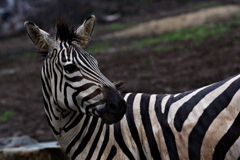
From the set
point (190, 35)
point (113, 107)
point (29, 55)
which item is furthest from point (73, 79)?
point (29, 55)

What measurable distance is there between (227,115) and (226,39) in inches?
417

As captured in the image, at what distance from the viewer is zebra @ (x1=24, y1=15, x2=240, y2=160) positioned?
122 inches

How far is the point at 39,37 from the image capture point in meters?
3.54

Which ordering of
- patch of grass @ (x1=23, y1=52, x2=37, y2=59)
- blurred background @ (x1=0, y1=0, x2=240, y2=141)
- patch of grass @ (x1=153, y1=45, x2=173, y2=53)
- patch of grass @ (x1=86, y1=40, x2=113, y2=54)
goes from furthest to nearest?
1. patch of grass @ (x1=23, y1=52, x2=37, y2=59)
2. patch of grass @ (x1=86, y1=40, x2=113, y2=54)
3. patch of grass @ (x1=153, y1=45, x2=173, y2=53)
4. blurred background @ (x1=0, y1=0, x2=240, y2=141)

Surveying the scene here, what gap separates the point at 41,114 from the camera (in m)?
9.97

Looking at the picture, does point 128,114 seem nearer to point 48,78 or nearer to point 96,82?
point 96,82

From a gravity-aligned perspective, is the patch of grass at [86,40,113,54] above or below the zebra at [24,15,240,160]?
below

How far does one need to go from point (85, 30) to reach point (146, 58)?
395 inches

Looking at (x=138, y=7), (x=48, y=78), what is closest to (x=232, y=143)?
(x=48, y=78)

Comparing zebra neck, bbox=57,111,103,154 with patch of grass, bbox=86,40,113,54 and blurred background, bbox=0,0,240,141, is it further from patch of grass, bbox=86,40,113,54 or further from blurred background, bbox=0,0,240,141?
patch of grass, bbox=86,40,113,54

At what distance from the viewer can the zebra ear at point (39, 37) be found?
348 centimetres

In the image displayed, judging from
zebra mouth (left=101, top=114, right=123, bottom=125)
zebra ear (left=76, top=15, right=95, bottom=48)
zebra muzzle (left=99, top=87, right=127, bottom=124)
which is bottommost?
zebra mouth (left=101, top=114, right=123, bottom=125)

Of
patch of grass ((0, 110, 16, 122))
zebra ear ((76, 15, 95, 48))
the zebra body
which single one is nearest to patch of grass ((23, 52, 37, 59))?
patch of grass ((0, 110, 16, 122))

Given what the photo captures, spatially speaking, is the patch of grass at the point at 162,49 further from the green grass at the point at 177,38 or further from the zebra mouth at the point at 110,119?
the zebra mouth at the point at 110,119
